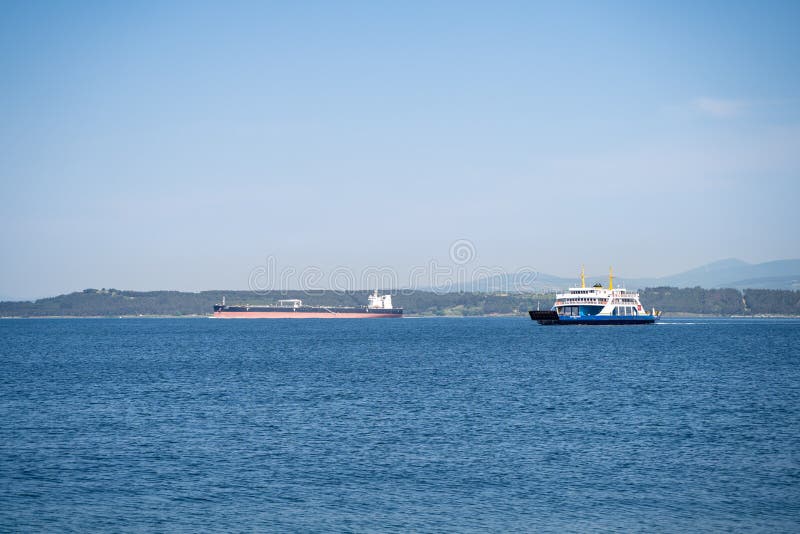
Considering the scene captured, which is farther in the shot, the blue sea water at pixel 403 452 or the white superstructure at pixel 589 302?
the white superstructure at pixel 589 302

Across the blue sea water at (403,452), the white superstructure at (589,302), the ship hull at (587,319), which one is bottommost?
the blue sea water at (403,452)

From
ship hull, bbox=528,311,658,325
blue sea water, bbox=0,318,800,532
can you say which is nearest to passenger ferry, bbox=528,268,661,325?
ship hull, bbox=528,311,658,325

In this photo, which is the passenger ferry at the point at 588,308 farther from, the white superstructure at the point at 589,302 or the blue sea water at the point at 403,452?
the blue sea water at the point at 403,452

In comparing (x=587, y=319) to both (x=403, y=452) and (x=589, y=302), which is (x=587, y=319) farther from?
(x=403, y=452)

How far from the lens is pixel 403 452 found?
3181cm

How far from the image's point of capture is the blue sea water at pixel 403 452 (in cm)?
2341

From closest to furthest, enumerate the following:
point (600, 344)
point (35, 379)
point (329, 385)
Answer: point (329, 385) < point (35, 379) < point (600, 344)

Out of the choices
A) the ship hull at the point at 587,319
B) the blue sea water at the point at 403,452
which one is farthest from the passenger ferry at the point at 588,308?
the blue sea water at the point at 403,452

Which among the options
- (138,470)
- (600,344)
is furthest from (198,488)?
(600,344)

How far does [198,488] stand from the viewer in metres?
26.5

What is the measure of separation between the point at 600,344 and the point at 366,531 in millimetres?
90270

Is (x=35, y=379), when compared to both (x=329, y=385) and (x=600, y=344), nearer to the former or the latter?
(x=329, y=385)

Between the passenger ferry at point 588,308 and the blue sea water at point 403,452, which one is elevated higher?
the passenger ferry at point 588,308

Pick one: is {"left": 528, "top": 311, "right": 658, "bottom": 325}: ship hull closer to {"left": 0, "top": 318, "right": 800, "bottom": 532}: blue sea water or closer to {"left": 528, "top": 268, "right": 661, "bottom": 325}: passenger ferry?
{"left": 528, "top": 268, "right": 661, "bottom": 325}: passenger ferry
